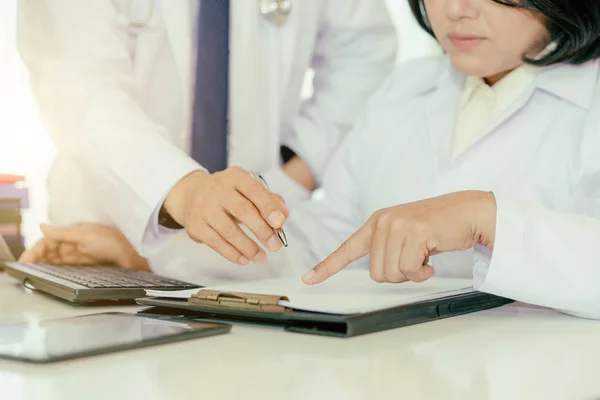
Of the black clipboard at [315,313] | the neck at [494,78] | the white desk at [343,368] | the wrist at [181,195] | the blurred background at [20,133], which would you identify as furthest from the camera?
the blurred background at [20,133]

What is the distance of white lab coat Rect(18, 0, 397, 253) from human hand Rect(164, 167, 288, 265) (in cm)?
10

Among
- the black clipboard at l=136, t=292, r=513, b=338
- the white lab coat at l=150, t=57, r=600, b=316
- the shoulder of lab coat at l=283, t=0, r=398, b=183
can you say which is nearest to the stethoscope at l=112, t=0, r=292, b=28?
the shoulder of lab coat at l=283, t=0, r=398, b=183

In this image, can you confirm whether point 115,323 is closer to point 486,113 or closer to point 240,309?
point 240,309

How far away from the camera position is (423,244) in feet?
2.38

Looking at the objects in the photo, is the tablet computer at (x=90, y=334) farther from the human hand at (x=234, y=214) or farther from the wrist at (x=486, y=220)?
the wrist at (x=486, y=220)

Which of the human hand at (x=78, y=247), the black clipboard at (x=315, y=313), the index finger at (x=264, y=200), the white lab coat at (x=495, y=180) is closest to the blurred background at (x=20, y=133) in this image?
the human hand at (x=78, y=247)

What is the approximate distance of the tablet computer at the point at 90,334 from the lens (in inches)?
20.6

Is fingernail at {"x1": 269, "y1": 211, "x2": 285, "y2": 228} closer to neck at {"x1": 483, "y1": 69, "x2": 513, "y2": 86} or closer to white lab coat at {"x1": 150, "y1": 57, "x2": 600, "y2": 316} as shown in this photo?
white lab coat at {"x1": 150, "y1": 57, "x2": 600, "y2": 316}

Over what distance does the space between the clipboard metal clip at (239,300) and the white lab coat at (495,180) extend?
0.23 meters

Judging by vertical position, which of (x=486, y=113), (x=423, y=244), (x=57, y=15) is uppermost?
(x=57, y=15)

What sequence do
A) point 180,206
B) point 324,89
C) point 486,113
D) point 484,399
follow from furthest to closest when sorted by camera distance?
point 324,89 → point 486,113 → point 180,206 → point 484,399

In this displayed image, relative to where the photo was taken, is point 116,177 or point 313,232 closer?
point 116,177

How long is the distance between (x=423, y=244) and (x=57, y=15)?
0.78 m

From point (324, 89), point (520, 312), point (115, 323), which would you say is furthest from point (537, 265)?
point (324, 89)
